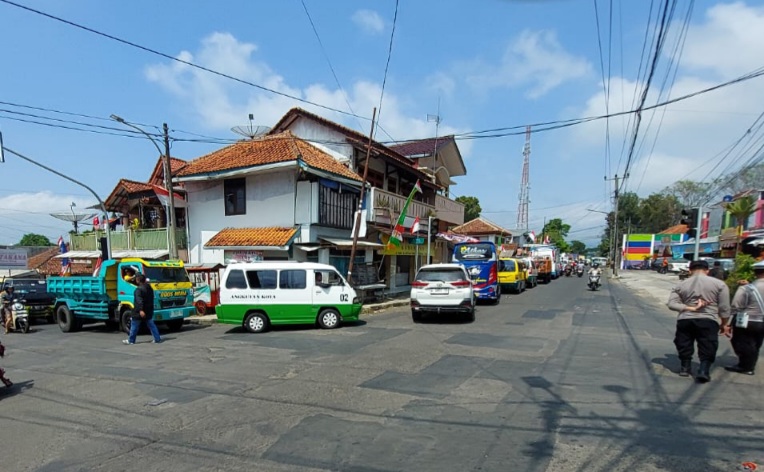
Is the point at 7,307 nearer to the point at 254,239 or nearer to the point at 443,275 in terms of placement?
the point at 254,239

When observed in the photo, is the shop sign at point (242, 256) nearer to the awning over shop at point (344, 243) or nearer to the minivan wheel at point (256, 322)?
the awning over shop at point (344, 243)

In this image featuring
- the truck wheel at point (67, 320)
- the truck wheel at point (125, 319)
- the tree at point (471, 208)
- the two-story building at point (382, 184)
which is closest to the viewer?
the truck wheel at point (125, 319)

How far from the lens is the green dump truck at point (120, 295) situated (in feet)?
43.1

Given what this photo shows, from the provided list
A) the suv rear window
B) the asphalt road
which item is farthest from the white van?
the suv rear window

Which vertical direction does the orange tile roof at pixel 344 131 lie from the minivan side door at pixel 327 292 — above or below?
above

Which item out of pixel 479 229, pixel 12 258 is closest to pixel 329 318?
pixel 12 258

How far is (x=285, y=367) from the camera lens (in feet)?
25.6

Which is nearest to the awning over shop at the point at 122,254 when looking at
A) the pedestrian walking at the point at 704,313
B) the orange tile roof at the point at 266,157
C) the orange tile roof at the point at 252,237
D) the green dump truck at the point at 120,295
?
the orange tile roof at the point at 252,237

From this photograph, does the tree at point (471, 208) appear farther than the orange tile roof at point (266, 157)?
Yes

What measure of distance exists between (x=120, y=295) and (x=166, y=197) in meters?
7.73

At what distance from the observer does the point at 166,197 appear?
19875 millimetres

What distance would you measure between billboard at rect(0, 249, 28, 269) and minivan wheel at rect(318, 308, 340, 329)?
21.7 meters

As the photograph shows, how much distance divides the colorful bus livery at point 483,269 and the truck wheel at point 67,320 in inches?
588

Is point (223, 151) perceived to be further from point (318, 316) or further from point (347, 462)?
point (347, 462)
